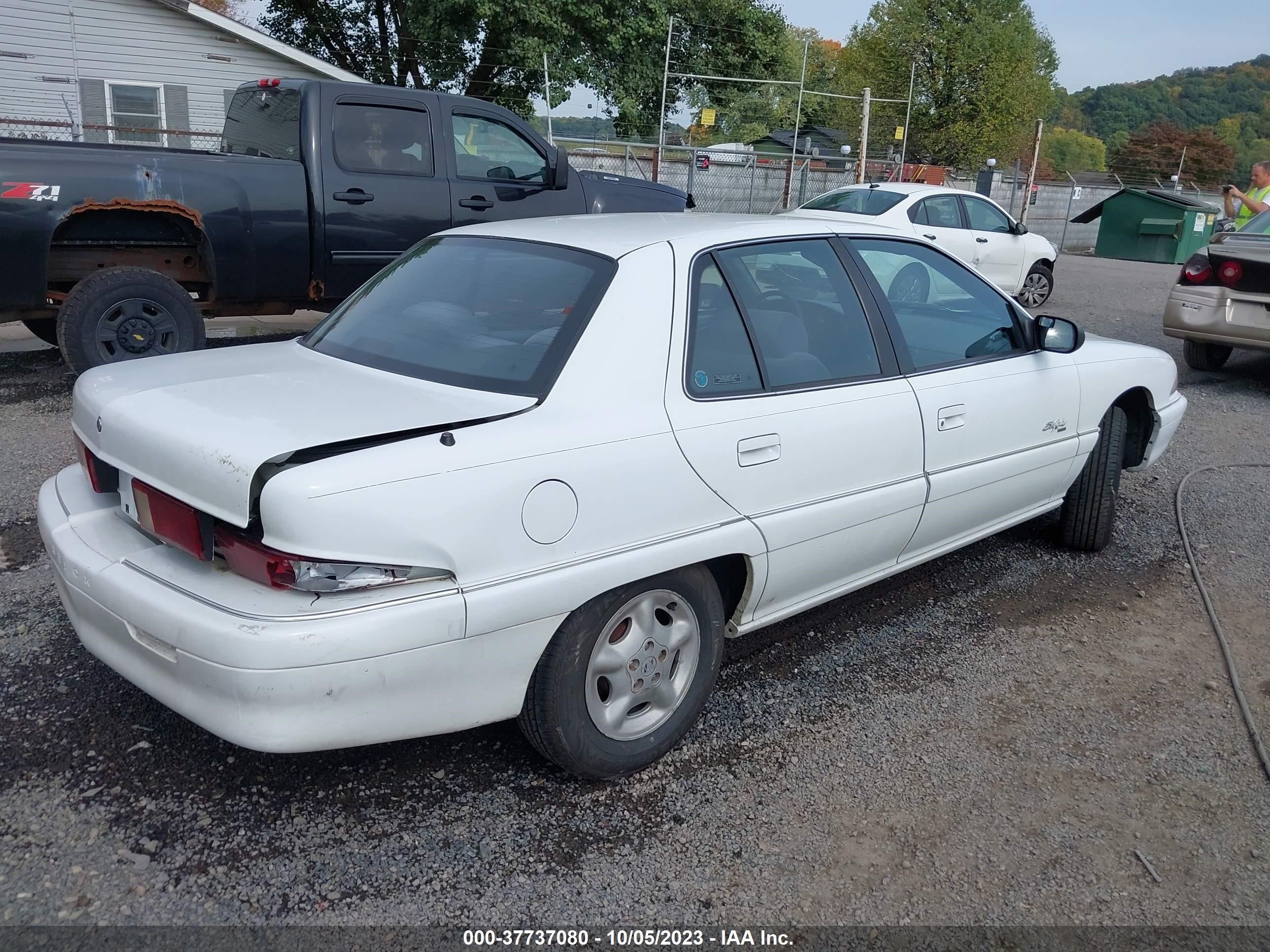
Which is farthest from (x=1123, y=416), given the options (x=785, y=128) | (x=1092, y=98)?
(x=1092, y=98)

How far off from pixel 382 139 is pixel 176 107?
13.6 m

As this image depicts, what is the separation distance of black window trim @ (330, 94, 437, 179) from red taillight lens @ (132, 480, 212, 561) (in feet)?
17.0

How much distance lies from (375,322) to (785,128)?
54.2 meters

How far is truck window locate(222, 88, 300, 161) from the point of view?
24.5 feet

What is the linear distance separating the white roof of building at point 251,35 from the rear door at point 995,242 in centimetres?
1077

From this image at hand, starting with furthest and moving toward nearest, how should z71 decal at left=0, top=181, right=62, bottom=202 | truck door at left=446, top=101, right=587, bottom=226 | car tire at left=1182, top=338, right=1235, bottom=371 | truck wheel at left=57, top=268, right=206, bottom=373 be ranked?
car tire at left=1182, top=338, right=1235, bottom=371
truck door at left=446, top=101, right=587, bottom=226
truck wheel at left=57, top=268, right=206, bottom=373
z71 decal at left=0, top=181, right=62, bottom=202

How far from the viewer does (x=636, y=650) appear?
293 centimetres

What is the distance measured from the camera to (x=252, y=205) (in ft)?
22.7

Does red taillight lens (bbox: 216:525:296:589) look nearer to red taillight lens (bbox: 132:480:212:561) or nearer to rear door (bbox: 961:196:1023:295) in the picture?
red taillight lens (bbox: 132:480:212:561)

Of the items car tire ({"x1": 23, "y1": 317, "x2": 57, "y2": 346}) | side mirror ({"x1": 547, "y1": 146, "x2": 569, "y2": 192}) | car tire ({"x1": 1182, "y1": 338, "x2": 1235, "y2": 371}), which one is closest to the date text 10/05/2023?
side mirror ({"x1": 547, "y1": 146, "x2": 569, "y2": 192})

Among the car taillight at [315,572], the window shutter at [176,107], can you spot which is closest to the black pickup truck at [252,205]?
the car taillight at [315,572]

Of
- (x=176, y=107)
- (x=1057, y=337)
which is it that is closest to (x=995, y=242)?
(x=1057, y=337)

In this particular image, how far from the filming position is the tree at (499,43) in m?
24.2

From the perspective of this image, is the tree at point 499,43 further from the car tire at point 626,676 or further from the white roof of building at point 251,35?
the car tire at point 626,676
